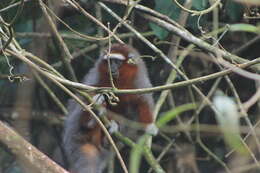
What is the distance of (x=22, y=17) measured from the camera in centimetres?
492

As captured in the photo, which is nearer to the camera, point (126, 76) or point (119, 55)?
point (119, 55)

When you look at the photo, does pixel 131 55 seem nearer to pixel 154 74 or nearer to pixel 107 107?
pixel 107 107

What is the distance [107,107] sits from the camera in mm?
4844

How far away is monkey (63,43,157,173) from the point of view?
479 cm

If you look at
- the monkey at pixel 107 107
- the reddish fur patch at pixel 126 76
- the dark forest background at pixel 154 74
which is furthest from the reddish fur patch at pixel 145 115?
the reddish fur patch at pixel 126 76

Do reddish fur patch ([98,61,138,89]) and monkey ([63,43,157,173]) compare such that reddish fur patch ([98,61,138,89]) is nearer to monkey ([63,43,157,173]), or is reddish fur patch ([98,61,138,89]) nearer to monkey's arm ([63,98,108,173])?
monkey ([63,43,157,173])

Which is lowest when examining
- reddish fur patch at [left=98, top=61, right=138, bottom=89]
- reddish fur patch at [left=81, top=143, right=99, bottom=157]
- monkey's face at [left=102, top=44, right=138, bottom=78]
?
reddish fur patch at [left=81, top=143, right=99, bottom=157]

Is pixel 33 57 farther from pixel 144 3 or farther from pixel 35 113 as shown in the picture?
pixel 35 113

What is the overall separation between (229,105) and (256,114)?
4.11 metres

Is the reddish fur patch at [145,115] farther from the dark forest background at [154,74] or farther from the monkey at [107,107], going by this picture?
the dark forest background at [154,74]

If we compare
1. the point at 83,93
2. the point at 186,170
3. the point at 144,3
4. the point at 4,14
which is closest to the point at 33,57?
the point at 83,93

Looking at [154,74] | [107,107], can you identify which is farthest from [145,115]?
[154,74]

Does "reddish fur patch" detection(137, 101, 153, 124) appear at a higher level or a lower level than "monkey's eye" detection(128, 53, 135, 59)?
lower

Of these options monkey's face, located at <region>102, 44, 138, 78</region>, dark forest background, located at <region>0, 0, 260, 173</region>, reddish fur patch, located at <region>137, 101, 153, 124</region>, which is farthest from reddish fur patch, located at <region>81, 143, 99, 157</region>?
monkey's face, located at <region>102, 44, 138, 78</region>
